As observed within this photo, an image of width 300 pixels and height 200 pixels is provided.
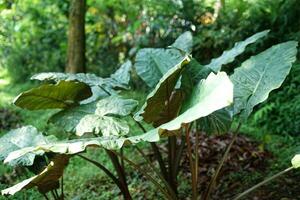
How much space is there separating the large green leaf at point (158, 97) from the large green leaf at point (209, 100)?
0.27m

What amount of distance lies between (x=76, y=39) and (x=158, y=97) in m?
3.81

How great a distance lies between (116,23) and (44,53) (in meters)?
2.09

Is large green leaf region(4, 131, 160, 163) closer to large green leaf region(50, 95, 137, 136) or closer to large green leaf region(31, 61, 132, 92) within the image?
large green leaf region(50, 95, 137, 136)

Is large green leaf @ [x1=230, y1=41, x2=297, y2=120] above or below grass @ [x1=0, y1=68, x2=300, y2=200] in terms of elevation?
above

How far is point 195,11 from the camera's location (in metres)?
6.76

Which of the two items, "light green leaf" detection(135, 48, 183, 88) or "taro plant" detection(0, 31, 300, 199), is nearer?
"taro plant" detection(0, 31, 300, 199)

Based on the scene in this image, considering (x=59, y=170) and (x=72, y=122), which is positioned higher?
(x=72, y=122)

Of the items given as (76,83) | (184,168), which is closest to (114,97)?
(76,83)

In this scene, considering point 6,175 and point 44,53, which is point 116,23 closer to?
point 44,53

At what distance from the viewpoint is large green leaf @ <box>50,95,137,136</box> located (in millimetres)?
2775

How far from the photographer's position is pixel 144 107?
2715 mm

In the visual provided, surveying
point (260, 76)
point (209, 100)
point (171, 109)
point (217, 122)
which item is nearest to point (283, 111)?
point (260, 76)

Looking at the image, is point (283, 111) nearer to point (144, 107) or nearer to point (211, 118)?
point (211, 118)

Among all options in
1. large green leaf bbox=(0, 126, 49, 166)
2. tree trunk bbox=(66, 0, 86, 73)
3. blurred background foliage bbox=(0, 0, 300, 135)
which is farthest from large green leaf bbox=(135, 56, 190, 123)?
tree trunk bbox=(66, 0, 86, 73)
